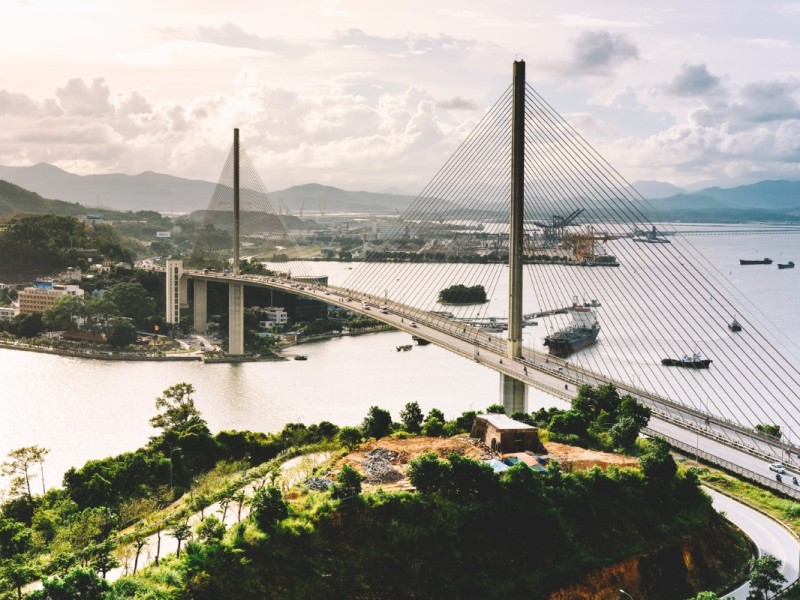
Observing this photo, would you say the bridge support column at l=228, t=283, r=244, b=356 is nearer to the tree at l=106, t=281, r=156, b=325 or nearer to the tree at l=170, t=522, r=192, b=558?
the tree at l=106, t=281, r=156, b=325

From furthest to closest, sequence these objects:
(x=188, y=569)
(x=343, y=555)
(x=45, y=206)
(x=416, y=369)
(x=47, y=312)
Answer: (x=45, y=206) → (x=47, y=312) → (x=416, y=369) → (x=343, y=555) → (x=188, y=569)

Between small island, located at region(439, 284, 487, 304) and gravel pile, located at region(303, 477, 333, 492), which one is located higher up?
small island, located at region(439, 284, 487, 304)

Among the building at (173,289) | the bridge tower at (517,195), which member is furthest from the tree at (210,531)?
the building at (173,289)

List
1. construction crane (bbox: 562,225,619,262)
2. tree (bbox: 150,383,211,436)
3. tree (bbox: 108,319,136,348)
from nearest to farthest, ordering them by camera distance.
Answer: tree (bbox: 150,383,211,436) < construction crane (bbox: 562,225,619,262) < tree (bbox: 108,319,136,348)

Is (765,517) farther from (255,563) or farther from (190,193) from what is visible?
(190,193)

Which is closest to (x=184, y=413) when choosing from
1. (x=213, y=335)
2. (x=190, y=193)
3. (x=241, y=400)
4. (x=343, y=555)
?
(x=241, y=400)

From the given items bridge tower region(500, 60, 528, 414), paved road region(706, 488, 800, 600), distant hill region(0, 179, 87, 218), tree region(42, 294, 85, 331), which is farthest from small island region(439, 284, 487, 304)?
distant hill region(0, 179, 87, 218)

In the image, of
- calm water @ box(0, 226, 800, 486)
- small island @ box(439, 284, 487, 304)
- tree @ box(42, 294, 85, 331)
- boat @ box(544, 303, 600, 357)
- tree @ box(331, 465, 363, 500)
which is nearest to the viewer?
tree @ box(331, 465, 363, 500)
